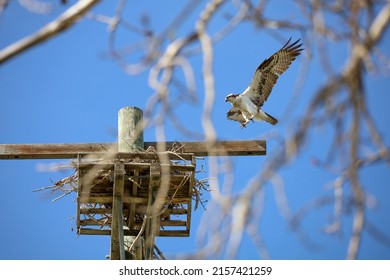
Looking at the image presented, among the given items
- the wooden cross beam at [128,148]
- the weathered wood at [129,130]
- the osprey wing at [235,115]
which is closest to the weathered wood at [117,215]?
the wooden cross beam at [128,148]

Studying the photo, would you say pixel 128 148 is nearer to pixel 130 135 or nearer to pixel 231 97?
pixel 130 135

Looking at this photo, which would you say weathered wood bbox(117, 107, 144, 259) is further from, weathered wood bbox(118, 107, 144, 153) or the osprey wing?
the osprey wing

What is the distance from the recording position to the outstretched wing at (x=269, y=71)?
11.5m

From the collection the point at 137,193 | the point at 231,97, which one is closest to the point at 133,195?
the point at 137,193

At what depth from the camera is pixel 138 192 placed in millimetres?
7137

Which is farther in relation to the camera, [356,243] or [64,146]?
[64,146]

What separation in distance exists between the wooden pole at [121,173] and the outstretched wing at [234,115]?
14.4ft

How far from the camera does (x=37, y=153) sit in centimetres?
747

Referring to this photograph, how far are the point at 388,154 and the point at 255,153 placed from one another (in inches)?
226

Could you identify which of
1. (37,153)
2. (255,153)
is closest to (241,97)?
(255,153)

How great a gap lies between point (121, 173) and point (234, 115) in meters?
5.63

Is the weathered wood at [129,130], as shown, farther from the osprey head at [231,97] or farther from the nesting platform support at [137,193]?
the osprey head at [231,97]

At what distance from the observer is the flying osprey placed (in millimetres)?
11508
